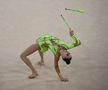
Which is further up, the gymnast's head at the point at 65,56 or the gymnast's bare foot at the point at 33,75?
the gymnast's head at the point at 65,56

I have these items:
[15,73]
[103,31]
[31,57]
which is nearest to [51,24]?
[103,31]

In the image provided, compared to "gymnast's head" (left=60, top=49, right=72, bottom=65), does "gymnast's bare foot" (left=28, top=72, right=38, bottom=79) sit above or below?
below

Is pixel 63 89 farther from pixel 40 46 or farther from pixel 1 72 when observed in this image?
pixel 1 72

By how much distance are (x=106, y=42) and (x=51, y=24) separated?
1774mm

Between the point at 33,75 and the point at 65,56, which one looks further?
the point at 33,75

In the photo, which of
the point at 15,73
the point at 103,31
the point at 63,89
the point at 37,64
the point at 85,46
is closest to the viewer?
the point at 63,89

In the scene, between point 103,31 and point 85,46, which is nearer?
point 85,46

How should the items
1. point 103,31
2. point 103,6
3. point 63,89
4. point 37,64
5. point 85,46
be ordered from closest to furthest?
point 63,89 < point 37,64 < point 85,46 < point 103,31 < point 103,6

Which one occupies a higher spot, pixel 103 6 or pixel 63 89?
pixel 103 6

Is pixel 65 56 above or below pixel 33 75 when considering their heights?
above

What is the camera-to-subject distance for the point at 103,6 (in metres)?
9.30

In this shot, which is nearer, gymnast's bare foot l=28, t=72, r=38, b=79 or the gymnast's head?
the gymnast's head

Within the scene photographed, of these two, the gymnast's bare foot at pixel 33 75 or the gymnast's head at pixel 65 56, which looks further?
the gymnast's bare foot at pixel 33 75

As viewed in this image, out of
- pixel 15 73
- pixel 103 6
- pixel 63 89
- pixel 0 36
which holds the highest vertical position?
pixel 103 6
